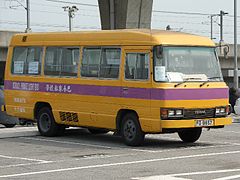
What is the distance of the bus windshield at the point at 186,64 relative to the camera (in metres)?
15.3

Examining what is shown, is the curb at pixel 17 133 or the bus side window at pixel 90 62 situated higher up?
the bus side window at pixel 90 62

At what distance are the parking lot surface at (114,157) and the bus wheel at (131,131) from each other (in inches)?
8.1

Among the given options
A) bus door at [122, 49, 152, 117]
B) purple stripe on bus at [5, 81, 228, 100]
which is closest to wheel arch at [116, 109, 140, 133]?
bus door at [122, 49, 152, 117]

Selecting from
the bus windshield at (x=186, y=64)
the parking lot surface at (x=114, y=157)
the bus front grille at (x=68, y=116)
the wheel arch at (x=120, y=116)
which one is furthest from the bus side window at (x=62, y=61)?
the bus windshield at (x=186, y=64)

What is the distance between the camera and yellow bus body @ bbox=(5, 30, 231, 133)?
1530 centimetres

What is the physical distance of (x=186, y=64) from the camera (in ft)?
51.3

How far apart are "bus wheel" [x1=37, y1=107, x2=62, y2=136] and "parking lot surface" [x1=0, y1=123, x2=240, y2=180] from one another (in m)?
0.22

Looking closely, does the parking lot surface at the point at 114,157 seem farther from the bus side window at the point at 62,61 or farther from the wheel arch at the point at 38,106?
the bus side window at the point at 62,61

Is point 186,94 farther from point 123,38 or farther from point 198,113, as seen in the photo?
point 123,38

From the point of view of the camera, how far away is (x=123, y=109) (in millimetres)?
16000

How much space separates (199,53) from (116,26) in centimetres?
1616

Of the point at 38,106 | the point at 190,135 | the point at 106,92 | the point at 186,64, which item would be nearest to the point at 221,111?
the point at 190,135

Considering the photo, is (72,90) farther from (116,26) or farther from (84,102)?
(116,26)

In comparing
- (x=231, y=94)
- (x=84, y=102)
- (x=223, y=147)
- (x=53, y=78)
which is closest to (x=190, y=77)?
(x=223, y=147)
